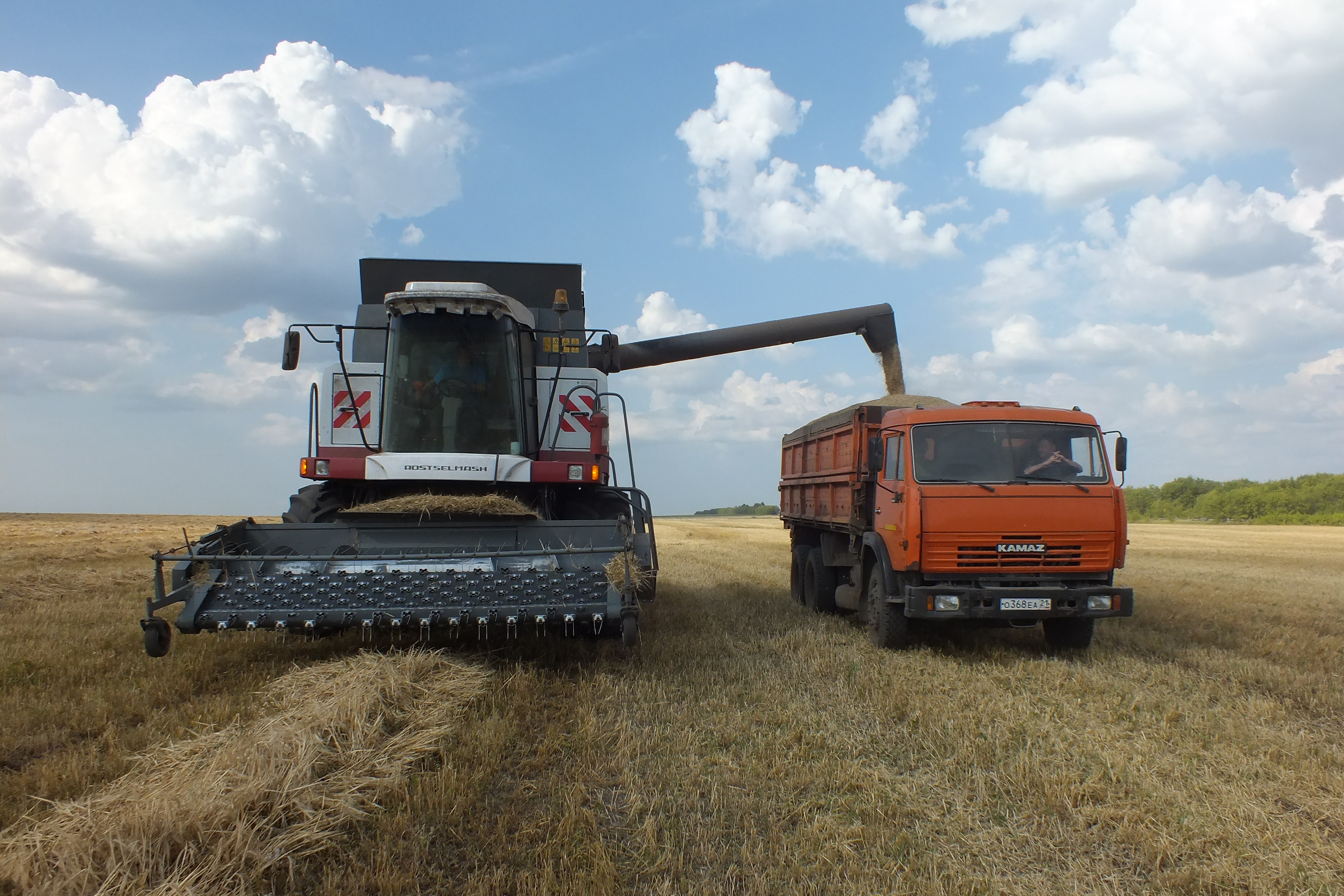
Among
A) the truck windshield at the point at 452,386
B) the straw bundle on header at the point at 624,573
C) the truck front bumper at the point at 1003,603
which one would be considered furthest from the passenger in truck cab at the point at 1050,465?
the truck windshield at the point at 452,386

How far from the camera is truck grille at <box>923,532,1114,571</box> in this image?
7.34 metres

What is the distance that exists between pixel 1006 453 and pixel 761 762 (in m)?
4.38

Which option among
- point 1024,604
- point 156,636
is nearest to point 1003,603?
point 1024,604

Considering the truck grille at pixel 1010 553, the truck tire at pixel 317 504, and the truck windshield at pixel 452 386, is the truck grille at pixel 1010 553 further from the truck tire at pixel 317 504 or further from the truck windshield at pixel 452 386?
the truck tire at pixel 317 504

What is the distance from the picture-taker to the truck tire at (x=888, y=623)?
7.65m

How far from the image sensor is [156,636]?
18.7 ft

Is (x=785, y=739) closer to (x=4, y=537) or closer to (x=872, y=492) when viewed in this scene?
(x=872, y=492)

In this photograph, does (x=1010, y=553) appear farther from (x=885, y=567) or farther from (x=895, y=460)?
(x=895, y=460)

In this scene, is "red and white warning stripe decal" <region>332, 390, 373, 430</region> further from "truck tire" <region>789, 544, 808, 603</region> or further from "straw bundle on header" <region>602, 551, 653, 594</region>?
"truck tire" <region>789, 544, 808, 603</region>

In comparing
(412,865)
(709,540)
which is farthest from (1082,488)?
(709,540)

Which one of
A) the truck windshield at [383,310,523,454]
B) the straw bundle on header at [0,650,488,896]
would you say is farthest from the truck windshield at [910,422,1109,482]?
the straw bundle on header at [0,650,488,896]

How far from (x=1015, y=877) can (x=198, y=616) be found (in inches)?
201

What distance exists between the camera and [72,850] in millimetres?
3020

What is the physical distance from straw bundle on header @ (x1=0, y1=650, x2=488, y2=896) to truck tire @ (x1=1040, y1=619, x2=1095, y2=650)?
17.9 ft
